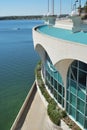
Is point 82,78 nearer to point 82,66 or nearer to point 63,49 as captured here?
point 82,66

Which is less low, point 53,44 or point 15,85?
point 53,44

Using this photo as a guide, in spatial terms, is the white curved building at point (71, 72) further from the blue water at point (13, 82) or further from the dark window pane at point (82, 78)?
the blue water at point (13, 82)

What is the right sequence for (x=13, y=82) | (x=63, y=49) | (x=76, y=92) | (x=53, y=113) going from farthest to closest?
(x=13, y=82) < (x=53, y=113) < (x=76, y=92) < (x=63, y=49)

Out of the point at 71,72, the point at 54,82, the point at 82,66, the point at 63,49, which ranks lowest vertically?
the point at 54,82

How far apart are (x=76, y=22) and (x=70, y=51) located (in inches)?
348

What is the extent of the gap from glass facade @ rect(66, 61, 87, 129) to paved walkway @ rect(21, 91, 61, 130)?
2.64 metres

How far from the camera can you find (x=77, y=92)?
25.2 metres

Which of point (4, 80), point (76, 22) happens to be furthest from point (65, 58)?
point (4, 80)

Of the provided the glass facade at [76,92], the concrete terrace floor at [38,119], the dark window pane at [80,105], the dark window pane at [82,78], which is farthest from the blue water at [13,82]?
the dark window pane at [82,78]

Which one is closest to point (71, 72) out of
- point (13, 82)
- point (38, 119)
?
point (38, 119)

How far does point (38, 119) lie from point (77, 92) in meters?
7.53

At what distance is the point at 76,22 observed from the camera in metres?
30.3

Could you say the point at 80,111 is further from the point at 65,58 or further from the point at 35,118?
the point at 35,118

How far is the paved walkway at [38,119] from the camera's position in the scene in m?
28.0
